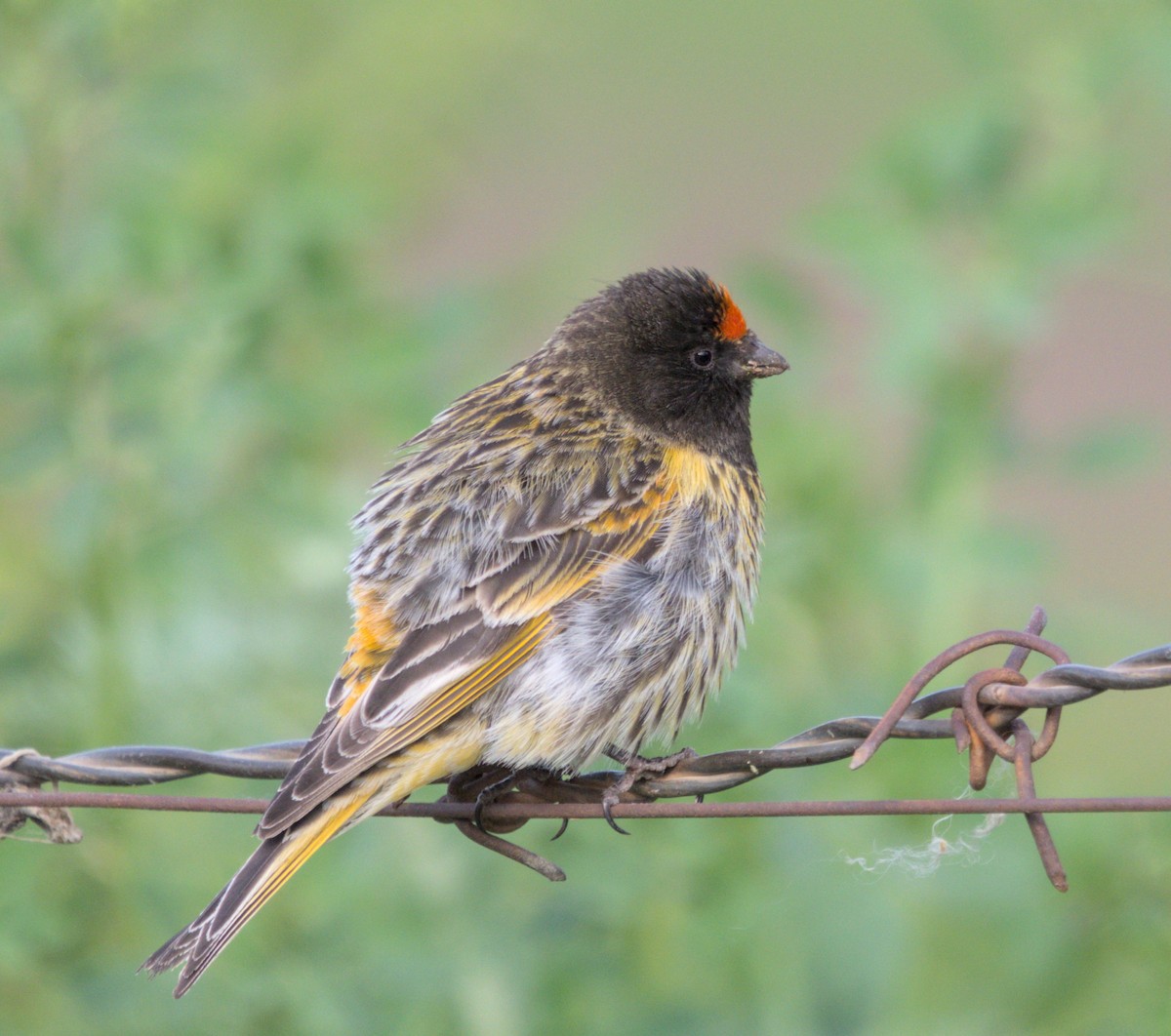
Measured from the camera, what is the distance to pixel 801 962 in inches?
244

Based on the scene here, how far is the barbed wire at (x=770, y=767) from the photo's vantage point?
362cm

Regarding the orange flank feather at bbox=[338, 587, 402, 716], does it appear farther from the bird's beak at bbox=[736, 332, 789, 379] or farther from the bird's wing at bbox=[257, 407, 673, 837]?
the bird's beak at bbox=[736, 332, 789, 379]

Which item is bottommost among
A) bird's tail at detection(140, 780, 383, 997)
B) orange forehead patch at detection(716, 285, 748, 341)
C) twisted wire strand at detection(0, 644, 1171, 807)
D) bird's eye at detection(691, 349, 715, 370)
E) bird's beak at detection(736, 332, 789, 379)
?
bird's tail at detection(140, 780, 383, 997)

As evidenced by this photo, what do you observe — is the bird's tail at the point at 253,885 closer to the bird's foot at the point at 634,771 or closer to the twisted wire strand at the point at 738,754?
the twisted wire strand at the point at 738,754

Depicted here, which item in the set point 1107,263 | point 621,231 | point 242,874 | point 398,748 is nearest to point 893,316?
point 1107,263

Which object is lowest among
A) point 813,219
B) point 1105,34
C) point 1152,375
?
point 1152,375

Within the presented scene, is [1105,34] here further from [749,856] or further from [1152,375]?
[1152,375]

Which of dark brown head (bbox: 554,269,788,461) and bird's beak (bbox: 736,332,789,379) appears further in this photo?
bird's beak (bbox: 736,332,789,379)

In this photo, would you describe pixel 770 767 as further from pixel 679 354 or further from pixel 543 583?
pixel 679 354

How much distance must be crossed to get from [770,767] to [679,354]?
2067 mm

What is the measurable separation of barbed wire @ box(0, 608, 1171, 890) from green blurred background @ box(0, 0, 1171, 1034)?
4.79 feet

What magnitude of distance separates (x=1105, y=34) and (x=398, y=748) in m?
3.73

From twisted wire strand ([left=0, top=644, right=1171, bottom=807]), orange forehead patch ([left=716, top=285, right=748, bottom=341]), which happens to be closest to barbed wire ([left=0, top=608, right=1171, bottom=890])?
twisted wire strand ([left=0, top=644, right=1171, bottom=807])

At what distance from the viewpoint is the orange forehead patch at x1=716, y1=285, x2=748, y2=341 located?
5.72 meters
